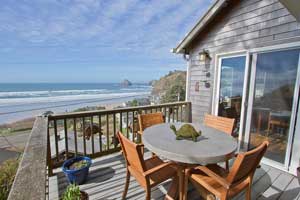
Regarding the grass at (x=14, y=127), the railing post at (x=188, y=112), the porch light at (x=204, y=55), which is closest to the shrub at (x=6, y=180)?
the railing post at (x=188, y=112)

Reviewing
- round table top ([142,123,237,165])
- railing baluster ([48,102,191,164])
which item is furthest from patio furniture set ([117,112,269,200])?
railing baluster ([48,102,191,164])

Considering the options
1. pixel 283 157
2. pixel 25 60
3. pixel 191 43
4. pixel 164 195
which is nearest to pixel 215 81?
pixel 191 43

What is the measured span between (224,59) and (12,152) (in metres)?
11.3

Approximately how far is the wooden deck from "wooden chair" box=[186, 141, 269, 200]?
527mm

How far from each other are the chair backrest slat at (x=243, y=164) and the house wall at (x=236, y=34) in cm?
213

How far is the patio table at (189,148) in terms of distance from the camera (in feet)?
4.65

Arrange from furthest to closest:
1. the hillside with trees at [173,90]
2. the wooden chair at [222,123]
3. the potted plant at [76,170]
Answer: the hillside with trees at [173,90] < the wooden chair at [222,123] < the potted plant at [76,170]

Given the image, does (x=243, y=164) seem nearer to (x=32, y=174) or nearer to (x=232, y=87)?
(x=32, y=174)

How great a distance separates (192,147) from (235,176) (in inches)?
17.3

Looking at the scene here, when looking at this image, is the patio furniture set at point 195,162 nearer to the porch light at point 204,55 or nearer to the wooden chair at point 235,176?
the wooden chair at point 235,176

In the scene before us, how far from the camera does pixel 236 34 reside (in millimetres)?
3107

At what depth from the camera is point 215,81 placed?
3553 millimetres

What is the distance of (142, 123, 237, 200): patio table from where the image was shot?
142 centimetres

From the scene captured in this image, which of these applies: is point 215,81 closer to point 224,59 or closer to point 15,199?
point 224,59
